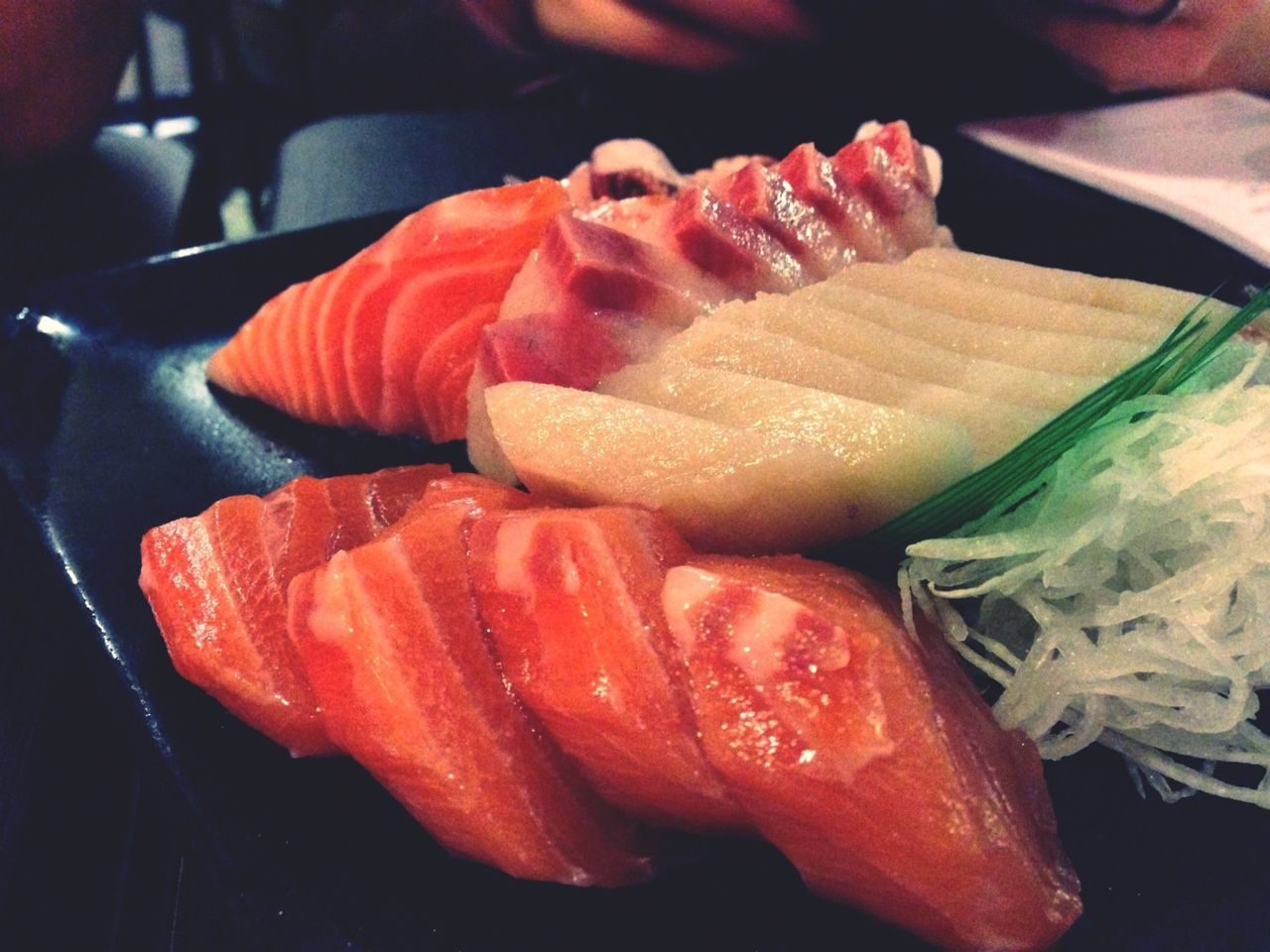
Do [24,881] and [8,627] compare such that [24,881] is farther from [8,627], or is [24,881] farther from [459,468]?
[459,468]

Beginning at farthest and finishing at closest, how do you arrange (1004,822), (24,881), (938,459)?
1. (24,881)
2. (938,459)
3. (1004,822)

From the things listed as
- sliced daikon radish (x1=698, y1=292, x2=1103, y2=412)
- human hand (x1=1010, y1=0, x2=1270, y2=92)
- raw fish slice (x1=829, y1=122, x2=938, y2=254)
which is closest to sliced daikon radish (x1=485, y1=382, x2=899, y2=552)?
sliced daikon radish (x1=698, y1=292, x2=1103, y2=412)

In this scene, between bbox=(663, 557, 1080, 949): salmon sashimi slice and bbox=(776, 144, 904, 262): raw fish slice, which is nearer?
bbox=(663, 557, 1080, 949): salmon sashimi slice

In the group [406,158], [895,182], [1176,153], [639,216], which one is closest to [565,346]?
[639,216]

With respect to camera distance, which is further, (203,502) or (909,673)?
(203,502)

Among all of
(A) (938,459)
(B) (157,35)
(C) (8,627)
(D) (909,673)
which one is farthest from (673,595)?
(B) (157,35)

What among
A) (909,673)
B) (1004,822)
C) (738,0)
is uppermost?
(738,0)

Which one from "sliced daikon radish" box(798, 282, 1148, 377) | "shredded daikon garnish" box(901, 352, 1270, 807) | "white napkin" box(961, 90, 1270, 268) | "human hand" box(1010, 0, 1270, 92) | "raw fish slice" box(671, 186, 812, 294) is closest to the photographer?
"shredded daikon garnish" box(901, 352, 1270, 807)

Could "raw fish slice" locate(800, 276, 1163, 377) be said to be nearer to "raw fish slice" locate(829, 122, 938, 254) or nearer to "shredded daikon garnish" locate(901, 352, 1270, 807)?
"shredded daikon garnish" locate(901, 352, 1270, 807)
